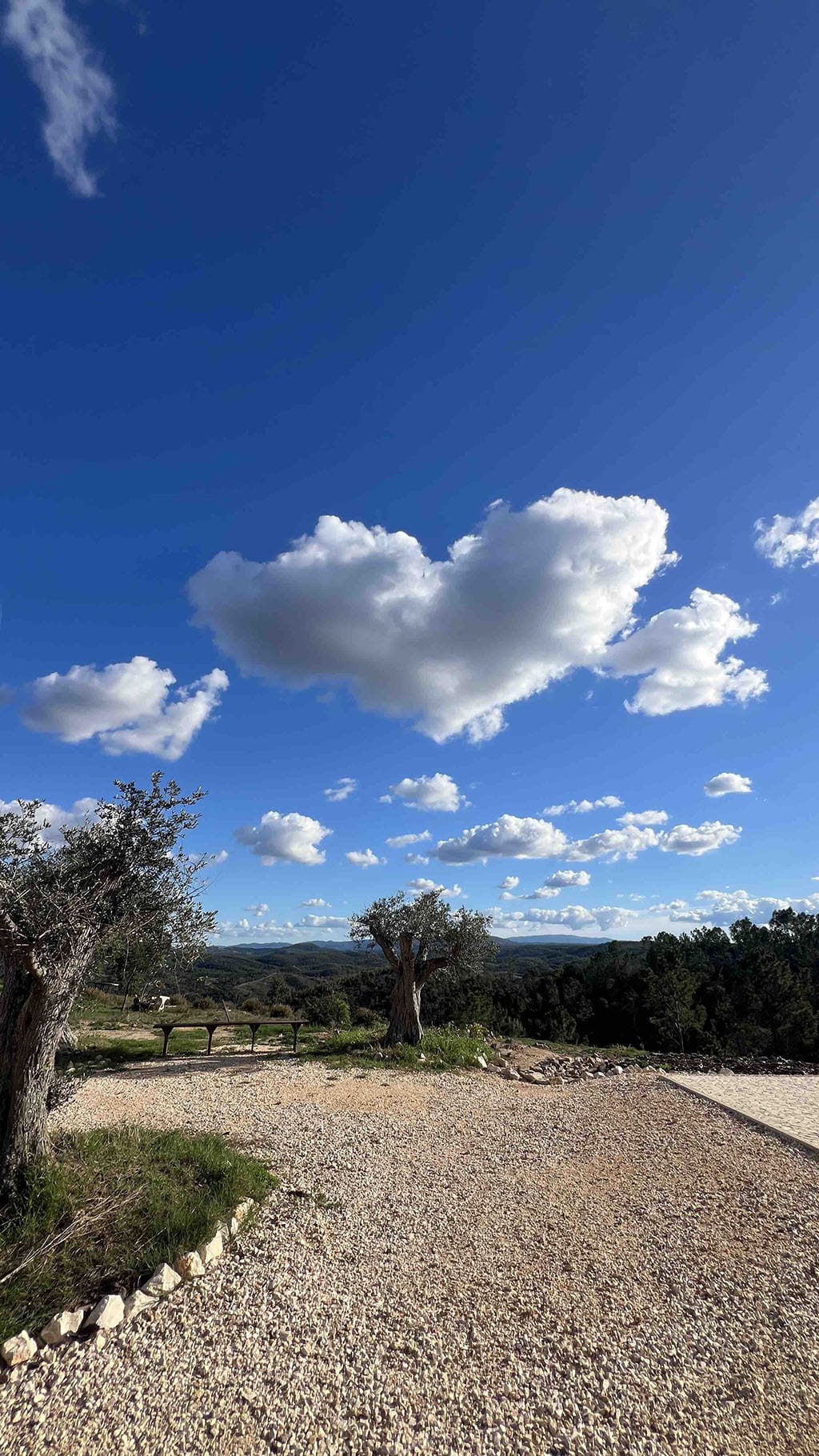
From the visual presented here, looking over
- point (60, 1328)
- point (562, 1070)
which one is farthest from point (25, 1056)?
point (562, 1070)

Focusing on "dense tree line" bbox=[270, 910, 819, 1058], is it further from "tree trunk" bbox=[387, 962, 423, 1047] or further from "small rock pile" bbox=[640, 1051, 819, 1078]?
"small rock pile" bbox=[640, 1051, 819, 1078]

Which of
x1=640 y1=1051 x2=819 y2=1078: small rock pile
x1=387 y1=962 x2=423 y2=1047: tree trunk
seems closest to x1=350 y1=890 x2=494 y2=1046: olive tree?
x1=387 y1=962 x2=423 y2=1047: tree trunk

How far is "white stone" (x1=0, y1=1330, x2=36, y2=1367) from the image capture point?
4.69m

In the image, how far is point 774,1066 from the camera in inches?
716

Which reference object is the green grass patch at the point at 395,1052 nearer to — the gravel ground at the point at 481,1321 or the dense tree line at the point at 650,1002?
the gravel ground at the point at 481,1321

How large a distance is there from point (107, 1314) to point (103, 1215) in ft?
4.51

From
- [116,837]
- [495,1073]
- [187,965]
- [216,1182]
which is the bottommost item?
[495,1073]

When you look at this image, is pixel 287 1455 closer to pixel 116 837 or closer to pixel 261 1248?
pixel 261 1248

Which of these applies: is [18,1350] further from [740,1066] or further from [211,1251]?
[740,1066]

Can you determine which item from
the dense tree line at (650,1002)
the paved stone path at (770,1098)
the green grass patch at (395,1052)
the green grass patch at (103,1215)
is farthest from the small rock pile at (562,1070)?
the dense tree line at (650,1002)

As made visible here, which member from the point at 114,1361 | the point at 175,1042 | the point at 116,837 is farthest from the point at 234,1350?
the point at 175,1042

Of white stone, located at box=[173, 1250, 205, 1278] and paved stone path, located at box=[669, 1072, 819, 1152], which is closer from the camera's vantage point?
white stone, located at box=[173, 1250, 205, 1278]

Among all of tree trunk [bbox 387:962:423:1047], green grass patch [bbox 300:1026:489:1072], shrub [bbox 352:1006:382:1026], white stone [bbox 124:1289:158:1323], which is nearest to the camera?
white stone [bbox 124:1289:158:1323]

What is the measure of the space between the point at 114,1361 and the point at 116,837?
5156 millimetres
